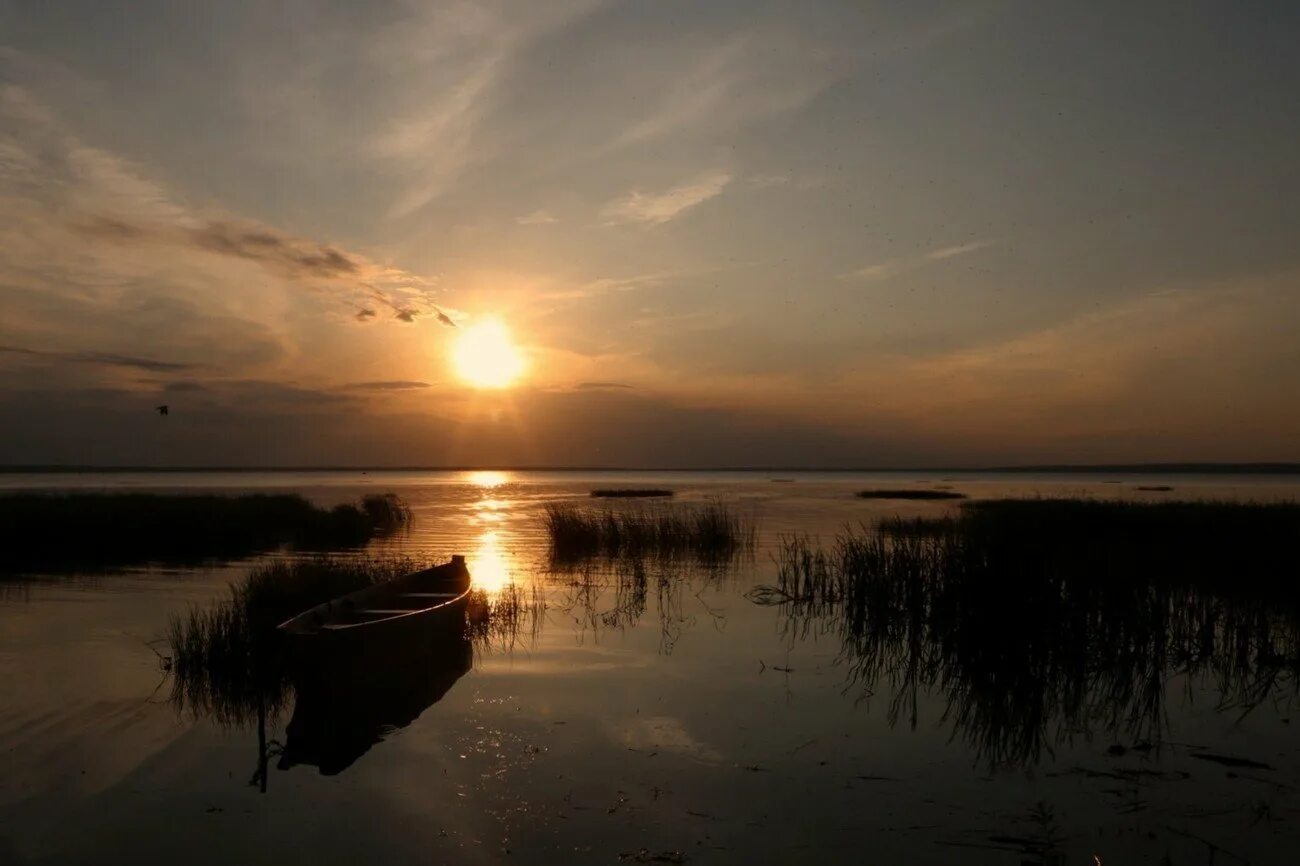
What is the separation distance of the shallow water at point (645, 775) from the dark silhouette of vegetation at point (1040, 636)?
7.9 inches

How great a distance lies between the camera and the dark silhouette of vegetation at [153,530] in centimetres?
2589

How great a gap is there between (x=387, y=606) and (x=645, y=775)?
6.87 metres

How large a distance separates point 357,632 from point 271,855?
132 inches

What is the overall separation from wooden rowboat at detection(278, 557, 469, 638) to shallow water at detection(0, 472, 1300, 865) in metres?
1.10

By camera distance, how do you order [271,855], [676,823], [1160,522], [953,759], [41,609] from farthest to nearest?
[1160,522] < [41,609] < [953,759] < [676,823] < [271,855]

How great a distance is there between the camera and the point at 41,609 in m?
16.6

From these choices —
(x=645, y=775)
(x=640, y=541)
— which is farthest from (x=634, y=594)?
(x=645, y=775)

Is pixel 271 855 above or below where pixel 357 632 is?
below

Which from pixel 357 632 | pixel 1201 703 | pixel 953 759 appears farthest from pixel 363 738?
pixel 1201 703

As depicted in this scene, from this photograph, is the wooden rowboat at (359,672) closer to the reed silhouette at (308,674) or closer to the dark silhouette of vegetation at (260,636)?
the reed silhouette at (308,674)

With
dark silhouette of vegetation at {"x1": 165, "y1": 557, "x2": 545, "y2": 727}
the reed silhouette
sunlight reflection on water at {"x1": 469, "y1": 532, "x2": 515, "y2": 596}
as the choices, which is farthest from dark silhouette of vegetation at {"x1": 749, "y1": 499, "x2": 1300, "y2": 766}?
sunlight reflection on water at {"x1": 469, "y1": 532, "x2": 515, "y2": 596}

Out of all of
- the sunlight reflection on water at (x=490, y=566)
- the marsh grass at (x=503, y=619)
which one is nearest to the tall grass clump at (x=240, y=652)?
the marsh grass at (x=503, y=619)

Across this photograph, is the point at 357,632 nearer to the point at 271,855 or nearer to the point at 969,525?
the point at 271,855

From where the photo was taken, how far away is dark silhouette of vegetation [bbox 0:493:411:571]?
84.9 feet
